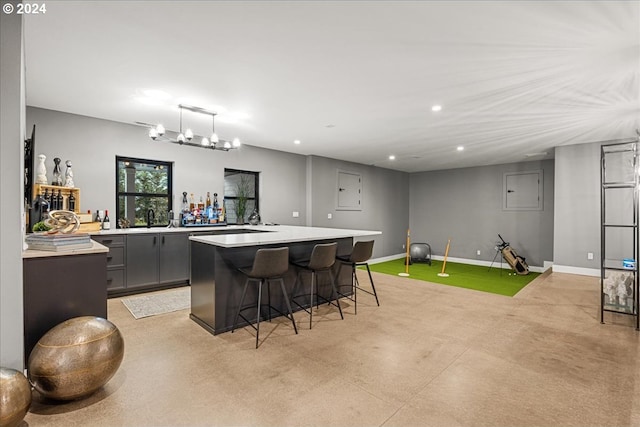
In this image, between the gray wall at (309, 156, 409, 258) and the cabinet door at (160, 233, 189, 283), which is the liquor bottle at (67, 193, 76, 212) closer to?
the cabinet door at (160, 233, 189, 283)

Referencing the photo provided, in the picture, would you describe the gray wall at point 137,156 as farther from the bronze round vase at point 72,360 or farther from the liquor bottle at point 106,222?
the bronze round vase at point 72,360

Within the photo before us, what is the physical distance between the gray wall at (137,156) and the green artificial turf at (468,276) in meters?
2.98

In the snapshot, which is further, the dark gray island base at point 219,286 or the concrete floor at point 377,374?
the dark gray island base at point 219,286

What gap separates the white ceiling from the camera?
2.12 m

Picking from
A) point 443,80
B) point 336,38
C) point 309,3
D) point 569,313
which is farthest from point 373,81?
point 569,313

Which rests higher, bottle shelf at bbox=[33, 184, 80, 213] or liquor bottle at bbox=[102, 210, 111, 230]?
bottle shelf at bbox=[33, 184, 80, 213]

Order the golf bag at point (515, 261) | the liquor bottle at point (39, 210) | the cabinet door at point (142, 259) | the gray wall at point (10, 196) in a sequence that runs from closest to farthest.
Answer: the gray wall at point (10, 196) < the liquor bottle at point (39, 210) < the cabinet door at point (142, 259) < the golf bag at point (515, 261)

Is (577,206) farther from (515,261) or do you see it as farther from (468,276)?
(468,276)

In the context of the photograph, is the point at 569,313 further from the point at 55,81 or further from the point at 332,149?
the point at 55,81

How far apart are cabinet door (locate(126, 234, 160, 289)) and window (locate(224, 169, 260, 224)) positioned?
1.61m

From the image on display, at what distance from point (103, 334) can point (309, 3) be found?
2.53 m

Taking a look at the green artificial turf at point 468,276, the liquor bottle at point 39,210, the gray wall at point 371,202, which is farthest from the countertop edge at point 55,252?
the green artificial turf at point 468,276

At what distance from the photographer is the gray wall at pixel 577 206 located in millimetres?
5637

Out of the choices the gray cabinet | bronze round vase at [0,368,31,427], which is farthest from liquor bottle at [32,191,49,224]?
bronze round vase at [0,368,31,427]
